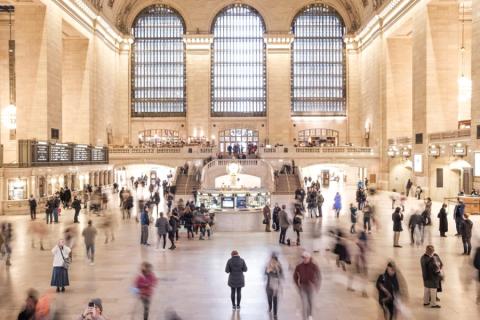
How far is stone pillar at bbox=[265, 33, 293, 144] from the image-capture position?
4809 cm

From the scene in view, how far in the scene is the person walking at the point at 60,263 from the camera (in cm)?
973

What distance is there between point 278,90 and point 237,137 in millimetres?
6003

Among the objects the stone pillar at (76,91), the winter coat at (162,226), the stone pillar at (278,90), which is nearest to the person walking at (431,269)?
the winter coat at (162,226)

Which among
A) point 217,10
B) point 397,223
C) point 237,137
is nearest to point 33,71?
point 397,223

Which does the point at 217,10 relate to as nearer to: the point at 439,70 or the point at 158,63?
the point at 158,63

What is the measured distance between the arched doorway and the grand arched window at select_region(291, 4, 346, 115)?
183 inches

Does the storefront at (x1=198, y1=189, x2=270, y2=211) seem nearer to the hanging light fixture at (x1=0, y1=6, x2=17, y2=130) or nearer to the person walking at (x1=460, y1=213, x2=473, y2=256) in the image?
the person walking at (x1=460, y1=213, x2=473, y2=256)

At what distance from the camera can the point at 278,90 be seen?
159ft

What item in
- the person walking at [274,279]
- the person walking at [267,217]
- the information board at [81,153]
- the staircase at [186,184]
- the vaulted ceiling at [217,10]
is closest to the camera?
the person walking at [274,279]

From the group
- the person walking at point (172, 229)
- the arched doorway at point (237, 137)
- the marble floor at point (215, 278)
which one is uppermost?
the arched doorway at point (237, 137)

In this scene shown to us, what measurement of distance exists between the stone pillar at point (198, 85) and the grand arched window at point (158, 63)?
1193 millimetres

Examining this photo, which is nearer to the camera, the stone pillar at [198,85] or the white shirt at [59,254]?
the white shirt at [59,254]

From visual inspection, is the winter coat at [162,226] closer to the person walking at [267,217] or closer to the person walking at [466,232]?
the person walking at [267,217]

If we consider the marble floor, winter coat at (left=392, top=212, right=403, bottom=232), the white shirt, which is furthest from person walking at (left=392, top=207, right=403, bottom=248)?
the white shirt
